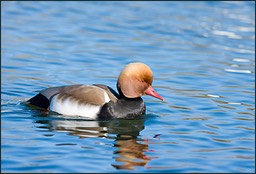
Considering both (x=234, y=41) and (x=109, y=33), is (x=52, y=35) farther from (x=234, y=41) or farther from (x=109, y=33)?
(x=234, y=41)

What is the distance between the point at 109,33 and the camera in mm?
17266

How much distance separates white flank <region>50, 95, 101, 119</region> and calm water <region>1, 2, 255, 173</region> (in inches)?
6.0

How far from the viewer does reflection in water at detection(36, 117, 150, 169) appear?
846 cm

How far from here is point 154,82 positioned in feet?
42.7

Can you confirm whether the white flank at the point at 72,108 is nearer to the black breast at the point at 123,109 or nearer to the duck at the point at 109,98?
the duck at the point at 109,98

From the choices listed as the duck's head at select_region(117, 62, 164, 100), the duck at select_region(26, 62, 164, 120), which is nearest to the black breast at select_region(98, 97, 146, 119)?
the duck at select_region(26, 62, 164, 120)

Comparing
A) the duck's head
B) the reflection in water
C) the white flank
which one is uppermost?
the duck's head

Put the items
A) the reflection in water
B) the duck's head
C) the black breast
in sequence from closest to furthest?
the reflection in water, the black breast, the duck's head

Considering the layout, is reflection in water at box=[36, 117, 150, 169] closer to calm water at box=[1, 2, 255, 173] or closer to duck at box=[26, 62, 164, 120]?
calm water at box=[1, 2, 255, 173]

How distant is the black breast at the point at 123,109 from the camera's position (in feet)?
33.2

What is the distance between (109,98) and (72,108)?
1.88 ft

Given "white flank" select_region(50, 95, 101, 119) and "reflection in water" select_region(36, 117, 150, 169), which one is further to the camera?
"white flank" select_region(50, 95, 101, 119)

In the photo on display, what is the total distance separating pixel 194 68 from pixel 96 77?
227 centimetres

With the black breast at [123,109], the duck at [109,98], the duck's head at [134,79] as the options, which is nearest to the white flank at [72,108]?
the duck at [109,98]
